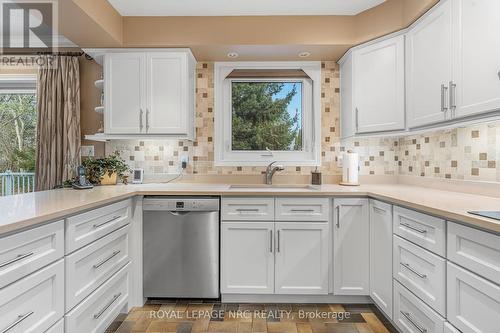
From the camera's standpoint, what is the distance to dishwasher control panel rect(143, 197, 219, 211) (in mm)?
2293

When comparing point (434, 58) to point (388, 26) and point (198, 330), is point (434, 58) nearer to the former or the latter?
point (388, 26)

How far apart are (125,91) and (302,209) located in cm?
181

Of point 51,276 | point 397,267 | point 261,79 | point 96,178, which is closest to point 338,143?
point 261,79

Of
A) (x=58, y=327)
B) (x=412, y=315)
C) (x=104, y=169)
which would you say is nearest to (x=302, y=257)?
(x=412, y=315)

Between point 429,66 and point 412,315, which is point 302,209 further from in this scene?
point 429,66

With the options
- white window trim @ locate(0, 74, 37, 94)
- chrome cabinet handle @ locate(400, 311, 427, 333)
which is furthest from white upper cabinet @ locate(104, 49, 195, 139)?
chrome cabinet handle @ locate(400, 311, 427, 333)

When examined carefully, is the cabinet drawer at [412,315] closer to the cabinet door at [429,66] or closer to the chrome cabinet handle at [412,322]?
the chrome cabinet handle at [412,322]

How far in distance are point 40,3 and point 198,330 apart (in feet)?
8.11

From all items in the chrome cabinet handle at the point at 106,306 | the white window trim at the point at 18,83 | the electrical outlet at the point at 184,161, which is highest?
the white window trim at the point at 18,83

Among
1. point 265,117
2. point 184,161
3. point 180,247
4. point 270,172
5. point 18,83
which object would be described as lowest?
point 180,247

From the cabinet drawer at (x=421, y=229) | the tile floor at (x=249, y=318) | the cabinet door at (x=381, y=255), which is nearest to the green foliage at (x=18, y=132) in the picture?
the tile floor at (x=249, y=318)

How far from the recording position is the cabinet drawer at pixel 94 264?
1.51 meters

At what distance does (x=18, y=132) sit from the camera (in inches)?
127

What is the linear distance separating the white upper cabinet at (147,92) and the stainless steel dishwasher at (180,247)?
707mm
